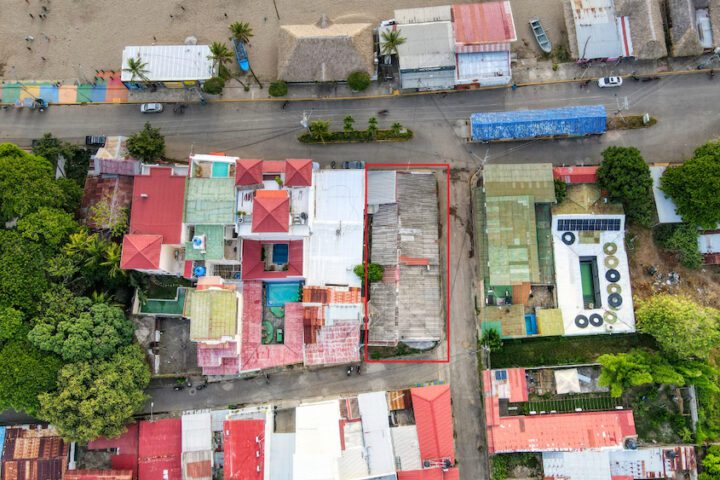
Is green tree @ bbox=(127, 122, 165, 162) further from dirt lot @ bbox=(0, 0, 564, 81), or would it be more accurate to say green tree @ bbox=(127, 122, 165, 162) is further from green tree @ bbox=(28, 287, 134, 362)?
green tree @ bbox=(28, 287, 134, 362)

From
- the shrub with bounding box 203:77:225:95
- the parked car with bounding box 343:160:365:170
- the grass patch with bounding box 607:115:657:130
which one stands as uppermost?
the shrub with bounding box 203:77:225:95

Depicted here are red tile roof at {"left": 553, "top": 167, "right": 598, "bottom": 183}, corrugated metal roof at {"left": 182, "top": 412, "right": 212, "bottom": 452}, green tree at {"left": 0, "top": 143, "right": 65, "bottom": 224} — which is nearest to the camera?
green tree at {"left": 0, "top": 143, "right": 65, "bottom": 224}

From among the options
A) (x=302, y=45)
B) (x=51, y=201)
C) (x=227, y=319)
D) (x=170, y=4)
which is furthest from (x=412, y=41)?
(x=51, y=201)

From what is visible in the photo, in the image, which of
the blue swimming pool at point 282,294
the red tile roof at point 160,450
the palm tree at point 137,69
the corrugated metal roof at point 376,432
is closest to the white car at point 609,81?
the blue swimming pool at point 282,294

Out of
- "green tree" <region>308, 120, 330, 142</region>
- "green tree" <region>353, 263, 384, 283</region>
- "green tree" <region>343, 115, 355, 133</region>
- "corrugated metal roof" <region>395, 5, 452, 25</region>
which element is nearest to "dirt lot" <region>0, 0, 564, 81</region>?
"corrugated metal roof" <region>395, 5, 452, 25</region>

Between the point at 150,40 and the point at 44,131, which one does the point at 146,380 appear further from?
the point at 150,40

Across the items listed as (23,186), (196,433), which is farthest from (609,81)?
(23,186)

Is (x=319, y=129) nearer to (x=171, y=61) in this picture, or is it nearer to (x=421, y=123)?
(x=421, y=123)
